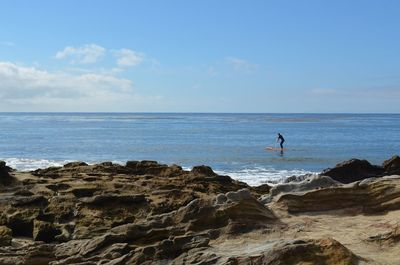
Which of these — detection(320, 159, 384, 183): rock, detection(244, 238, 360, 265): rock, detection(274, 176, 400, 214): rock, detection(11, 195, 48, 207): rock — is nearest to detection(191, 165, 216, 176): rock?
detection(320, 159, 384, 183): rock

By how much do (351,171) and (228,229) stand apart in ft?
37.5

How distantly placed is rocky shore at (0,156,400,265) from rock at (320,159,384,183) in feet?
25.2

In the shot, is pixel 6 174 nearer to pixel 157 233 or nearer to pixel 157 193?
pixel 157 193

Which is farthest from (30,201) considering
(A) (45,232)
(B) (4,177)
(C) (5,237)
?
(B) (4,177)

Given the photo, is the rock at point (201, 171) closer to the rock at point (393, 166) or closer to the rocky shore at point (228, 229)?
the rocky shore at point (228, 229)

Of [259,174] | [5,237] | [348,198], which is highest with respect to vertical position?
[348,198]

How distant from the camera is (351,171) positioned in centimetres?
1870

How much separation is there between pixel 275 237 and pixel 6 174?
11.2 m

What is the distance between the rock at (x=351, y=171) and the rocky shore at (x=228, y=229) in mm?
7670

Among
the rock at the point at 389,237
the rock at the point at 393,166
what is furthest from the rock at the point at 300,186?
the rock at the point at 393,166

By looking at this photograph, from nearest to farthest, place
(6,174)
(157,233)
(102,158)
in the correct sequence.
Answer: (157,233)
(6,174)
(102,158)

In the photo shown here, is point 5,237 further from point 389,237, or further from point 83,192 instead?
point 389,237

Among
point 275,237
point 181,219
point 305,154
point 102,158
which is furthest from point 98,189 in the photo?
point 305,154

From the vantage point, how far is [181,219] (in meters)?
8.74
